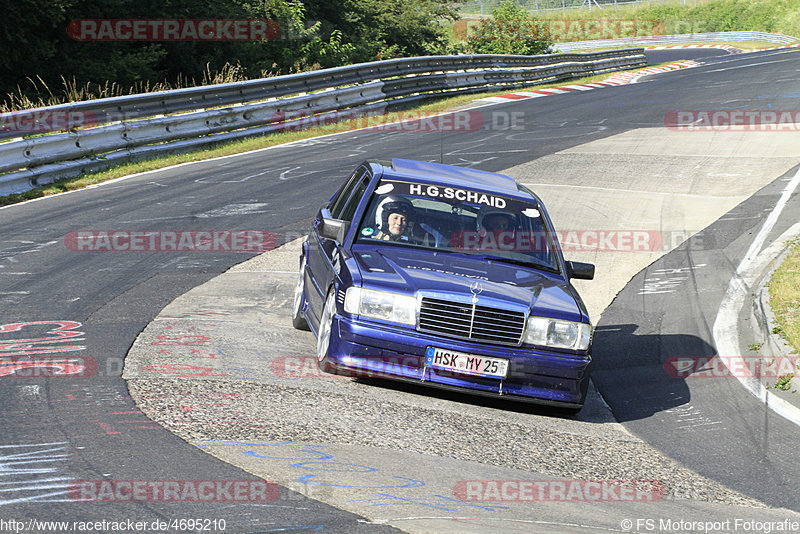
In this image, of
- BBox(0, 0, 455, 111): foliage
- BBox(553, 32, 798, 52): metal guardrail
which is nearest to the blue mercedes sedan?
BBox(0, 0, 455, 111): foliage

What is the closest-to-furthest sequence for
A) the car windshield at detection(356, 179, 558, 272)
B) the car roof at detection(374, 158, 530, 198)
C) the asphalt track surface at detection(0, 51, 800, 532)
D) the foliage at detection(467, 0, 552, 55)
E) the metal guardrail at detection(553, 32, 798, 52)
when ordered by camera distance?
the asphalt track surface at detection(0, 51, 800, 532) → the car windshield at detection(356, 179, 558, 272) → the car roof at detection(374, 158, 530, 198) → the foliage at detection(467, 0, 552, 55) → the metal guardrail at detection(553, 32, 798, 52)

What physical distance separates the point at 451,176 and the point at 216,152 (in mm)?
11106

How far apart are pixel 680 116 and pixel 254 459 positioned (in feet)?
69.9

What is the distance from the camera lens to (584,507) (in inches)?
199

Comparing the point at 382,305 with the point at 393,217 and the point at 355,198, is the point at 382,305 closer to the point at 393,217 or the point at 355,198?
the point at 393,217

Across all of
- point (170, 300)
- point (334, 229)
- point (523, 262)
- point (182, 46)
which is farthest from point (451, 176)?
point (182, 46)

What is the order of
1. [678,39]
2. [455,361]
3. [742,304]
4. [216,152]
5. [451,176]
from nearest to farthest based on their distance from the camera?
[455,361] < [451,176] < [742,304] < [216,152] < [678,39]

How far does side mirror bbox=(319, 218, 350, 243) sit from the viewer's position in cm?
741

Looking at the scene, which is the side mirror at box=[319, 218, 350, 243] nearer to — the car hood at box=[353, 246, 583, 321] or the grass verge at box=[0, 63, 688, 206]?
the car hood at box=[353, 246, 583, 321]

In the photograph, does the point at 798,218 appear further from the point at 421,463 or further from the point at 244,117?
the point at 244,117

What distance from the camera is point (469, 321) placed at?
6.54 m

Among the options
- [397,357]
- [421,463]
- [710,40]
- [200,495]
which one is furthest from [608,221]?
[710,40]

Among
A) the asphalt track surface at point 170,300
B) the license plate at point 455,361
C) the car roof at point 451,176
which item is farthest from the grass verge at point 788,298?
the license plate at point 455,361

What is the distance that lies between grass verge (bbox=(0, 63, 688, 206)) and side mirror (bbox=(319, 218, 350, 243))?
7592 millimetres
